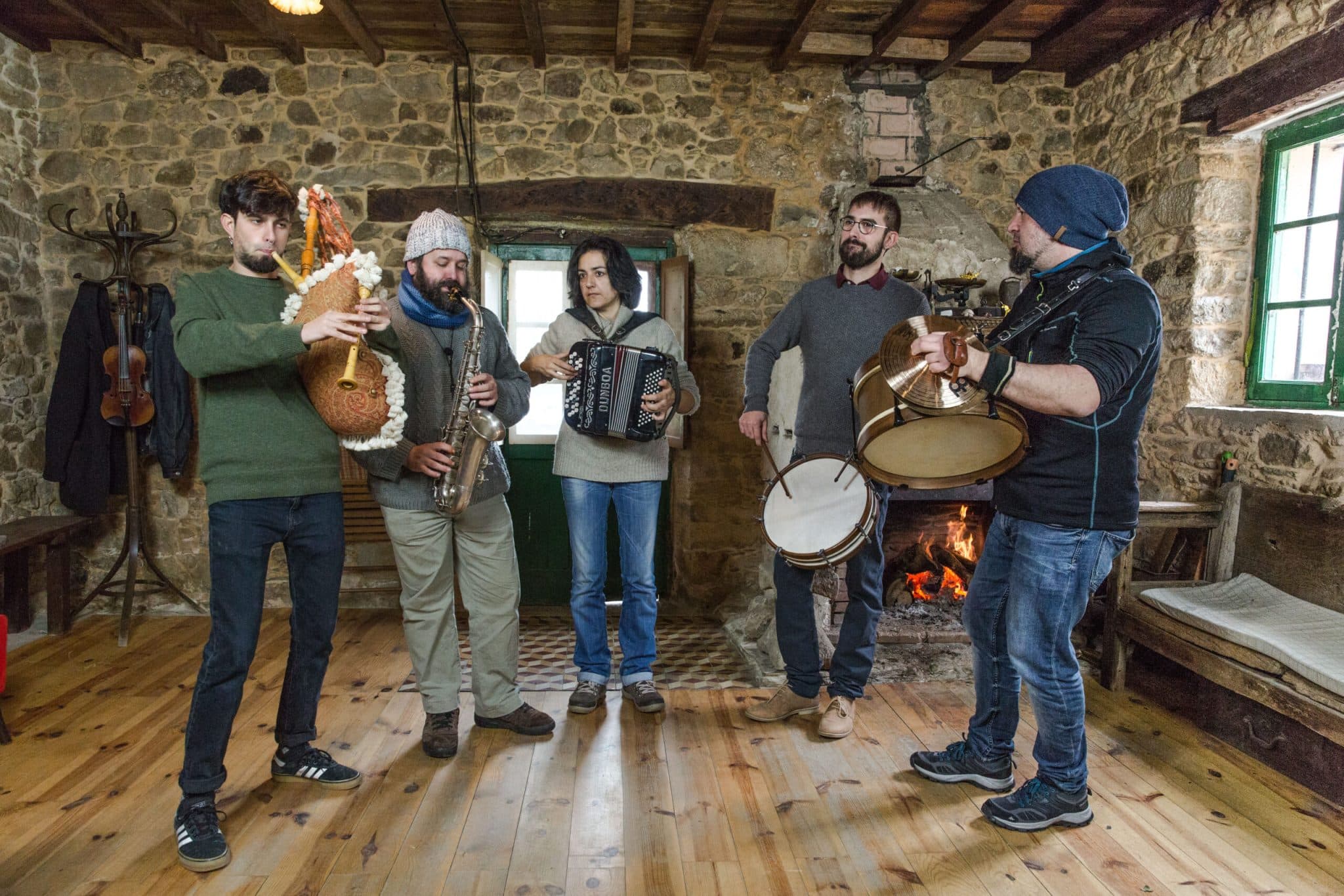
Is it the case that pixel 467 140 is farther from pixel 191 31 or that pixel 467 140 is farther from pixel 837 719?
pixel 837 719

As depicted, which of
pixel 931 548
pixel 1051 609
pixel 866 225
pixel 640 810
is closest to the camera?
pixel 1051 609

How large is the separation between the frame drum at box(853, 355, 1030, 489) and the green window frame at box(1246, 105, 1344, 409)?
1.94 m

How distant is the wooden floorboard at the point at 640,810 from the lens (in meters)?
2.04

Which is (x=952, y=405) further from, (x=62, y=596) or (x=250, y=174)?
(x=62, y=596)

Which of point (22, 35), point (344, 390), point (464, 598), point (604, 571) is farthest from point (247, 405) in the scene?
point (22, 35)

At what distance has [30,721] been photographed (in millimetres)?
2967

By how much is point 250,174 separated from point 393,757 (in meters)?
1.79

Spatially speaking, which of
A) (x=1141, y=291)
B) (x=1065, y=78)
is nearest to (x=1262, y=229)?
(x=1065, y=78)

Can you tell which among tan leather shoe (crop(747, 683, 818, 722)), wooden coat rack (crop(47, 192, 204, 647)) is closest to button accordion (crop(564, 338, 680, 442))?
tan leather shoe (crop(747, 683, 818, 722))

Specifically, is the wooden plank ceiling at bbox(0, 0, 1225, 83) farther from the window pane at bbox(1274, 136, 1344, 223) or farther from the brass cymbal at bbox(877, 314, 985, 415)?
the brass cymbal at bbox(877, 314, 985, 415)

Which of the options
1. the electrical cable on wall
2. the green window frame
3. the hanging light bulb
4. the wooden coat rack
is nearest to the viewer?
the hanging light bulb

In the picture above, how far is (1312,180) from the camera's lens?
3385mm

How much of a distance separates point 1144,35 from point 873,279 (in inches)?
95.4

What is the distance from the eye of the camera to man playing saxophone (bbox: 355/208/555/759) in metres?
2.54
